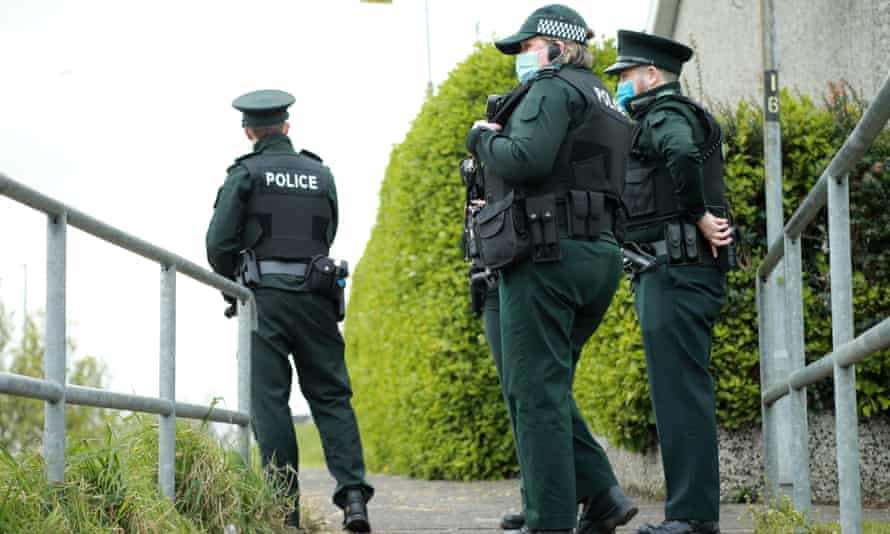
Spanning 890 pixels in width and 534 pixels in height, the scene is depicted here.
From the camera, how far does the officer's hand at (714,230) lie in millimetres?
5398

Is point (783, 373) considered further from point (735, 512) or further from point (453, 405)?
point (453, 405)

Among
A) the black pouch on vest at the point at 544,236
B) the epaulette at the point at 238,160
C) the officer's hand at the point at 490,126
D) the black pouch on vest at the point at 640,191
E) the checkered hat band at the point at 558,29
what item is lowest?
the black pouch on vest at the point at 544,236

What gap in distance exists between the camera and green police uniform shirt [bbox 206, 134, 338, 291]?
20.5 ft

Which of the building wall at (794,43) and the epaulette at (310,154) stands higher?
the building wall at (794,43)

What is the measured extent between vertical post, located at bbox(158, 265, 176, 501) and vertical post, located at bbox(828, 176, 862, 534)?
2.23m

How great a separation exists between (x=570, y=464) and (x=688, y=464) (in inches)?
28.2

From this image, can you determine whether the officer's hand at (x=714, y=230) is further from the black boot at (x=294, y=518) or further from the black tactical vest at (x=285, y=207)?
the black boot at (x=294, y=518)

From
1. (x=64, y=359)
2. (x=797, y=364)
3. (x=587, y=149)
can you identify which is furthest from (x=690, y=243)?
(x=64, y=359)

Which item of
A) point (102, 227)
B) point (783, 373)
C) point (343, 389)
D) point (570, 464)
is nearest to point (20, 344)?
point (343, 389)

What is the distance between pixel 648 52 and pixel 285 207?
73.5 inches

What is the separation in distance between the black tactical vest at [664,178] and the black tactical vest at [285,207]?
1622mm

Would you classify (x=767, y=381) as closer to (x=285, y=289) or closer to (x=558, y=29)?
(x=558, y=29)

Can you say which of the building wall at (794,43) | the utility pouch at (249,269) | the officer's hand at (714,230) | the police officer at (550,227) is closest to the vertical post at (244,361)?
the utility pouch at (249,269)

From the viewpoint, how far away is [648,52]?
5.65m
